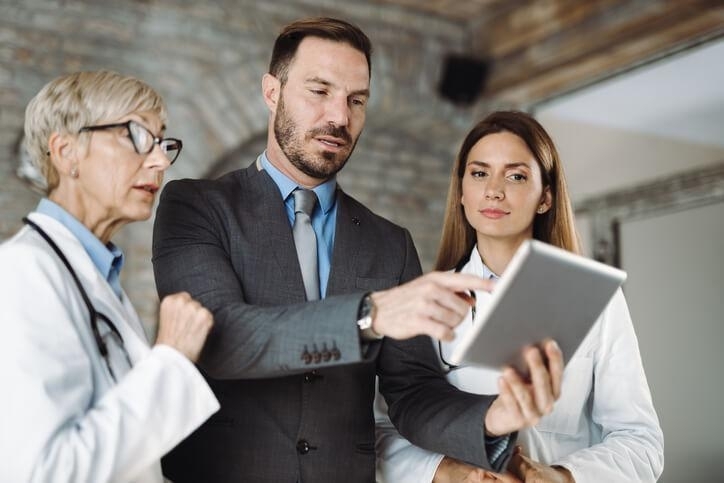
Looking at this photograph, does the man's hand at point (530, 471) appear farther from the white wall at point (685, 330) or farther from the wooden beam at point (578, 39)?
the white wall at point (685, 330)

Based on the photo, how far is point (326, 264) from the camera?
6.86 feet

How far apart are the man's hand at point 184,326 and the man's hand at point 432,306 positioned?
329 mm

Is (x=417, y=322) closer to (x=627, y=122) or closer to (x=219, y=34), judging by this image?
(x=219, y=34)

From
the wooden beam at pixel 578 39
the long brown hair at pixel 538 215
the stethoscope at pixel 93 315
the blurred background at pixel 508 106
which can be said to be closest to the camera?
the stethoscope at pixel 93 315

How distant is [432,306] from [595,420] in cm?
98

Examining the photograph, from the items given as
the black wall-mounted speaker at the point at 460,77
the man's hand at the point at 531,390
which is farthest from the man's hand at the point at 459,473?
the black wall-mounted speaker at the point at 460,77

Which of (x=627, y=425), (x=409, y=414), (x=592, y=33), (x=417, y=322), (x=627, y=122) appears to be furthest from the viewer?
(x=627, y=122)

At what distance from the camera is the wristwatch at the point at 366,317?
5.32 feet

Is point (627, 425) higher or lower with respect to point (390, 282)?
lower

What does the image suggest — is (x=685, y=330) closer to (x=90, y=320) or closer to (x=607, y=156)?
(x=607, y=156)

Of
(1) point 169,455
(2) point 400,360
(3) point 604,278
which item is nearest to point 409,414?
(2) point 400,360

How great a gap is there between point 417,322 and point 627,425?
3.11ft

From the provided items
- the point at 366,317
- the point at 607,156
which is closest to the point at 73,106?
the point at 366,317

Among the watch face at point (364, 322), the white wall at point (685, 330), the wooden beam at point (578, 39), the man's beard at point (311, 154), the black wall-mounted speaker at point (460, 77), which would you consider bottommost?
the white wall at point (685, 330)
